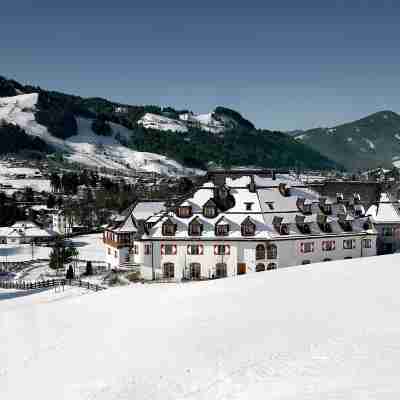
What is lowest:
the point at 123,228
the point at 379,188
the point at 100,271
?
the point at 100,271

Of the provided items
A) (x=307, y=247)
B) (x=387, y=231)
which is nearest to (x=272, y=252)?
(x=307, y=247)

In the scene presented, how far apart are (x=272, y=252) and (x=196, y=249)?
838 centimetres

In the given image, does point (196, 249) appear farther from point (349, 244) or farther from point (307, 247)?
point (349, 244)

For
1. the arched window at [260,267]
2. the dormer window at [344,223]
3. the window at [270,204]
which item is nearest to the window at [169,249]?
the arched window at [260,267]

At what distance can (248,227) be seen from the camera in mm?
57500

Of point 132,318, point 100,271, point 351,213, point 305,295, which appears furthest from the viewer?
point 100,271

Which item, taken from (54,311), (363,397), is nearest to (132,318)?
(54,311)

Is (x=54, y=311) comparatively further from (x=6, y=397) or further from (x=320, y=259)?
(x=320, y=259)

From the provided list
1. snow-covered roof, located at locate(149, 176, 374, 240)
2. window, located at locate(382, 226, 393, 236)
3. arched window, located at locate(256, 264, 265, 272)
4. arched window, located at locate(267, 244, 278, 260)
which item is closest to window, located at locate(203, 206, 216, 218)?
snow-covered roof, located at locate(149, 176, 374, 240)

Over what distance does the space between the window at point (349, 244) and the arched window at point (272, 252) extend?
9525mm

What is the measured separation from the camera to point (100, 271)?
7050 centimetres

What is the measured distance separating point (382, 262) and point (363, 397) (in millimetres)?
33892

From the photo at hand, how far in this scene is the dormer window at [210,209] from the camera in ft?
196

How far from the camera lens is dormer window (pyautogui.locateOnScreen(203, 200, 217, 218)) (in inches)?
2350
